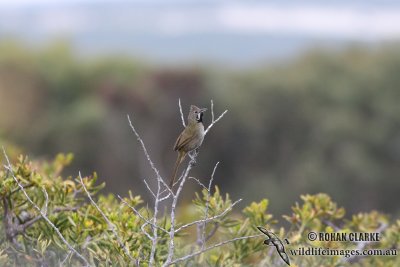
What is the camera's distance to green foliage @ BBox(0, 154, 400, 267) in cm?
510

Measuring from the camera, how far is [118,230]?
5.15m

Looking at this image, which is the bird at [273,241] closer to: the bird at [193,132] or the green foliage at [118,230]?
the green foliage at [118,230]

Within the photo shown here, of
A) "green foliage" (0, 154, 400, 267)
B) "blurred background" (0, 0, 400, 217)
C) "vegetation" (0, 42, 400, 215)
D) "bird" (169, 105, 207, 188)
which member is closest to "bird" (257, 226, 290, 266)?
"green foliage" (0, 154, 400, 267)

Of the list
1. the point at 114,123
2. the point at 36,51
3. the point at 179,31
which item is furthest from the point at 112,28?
the point at 114,123

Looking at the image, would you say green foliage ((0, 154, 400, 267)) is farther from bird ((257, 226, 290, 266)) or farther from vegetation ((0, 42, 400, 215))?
vegetation ((0, 42, 400, 215))

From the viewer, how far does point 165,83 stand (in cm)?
3603

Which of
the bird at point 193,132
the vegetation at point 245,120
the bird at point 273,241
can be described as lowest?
the vegetation at point 245,120

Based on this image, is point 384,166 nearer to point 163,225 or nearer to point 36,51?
point 36,51

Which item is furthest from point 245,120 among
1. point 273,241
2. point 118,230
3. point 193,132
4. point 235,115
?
point 118,230

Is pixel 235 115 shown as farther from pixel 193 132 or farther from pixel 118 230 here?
pixel 118 230

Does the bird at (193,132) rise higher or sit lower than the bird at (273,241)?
higher

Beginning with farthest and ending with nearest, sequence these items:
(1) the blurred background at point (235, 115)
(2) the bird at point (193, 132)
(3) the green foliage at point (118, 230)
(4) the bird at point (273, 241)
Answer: (1) the blurred background at point (235, 115), (2) the bird at point (193, 132), (4) the bird at point (273, 241), (3) the green foliage at point (118, 230)

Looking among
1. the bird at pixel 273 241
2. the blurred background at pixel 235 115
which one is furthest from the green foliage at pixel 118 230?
the blurred background at pixel 235 115

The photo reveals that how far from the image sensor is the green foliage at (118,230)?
5098 millimetres
